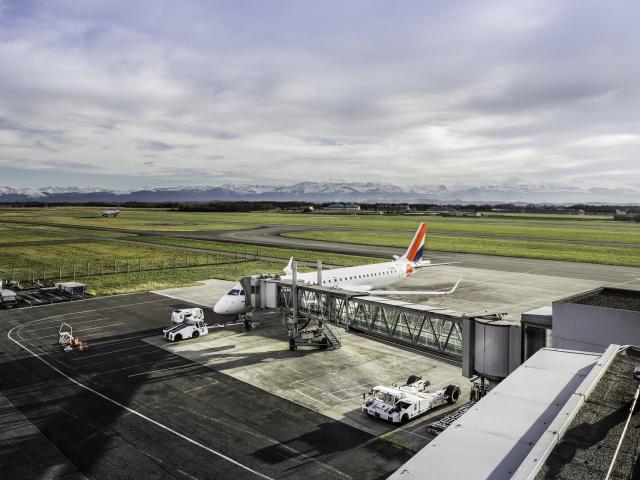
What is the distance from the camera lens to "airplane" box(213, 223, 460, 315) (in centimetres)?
4316

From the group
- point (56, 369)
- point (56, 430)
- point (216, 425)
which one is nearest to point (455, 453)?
point (216, 425)

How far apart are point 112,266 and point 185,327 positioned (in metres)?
49.8

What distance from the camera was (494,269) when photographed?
8219 cm

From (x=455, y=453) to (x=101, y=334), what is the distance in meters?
40.8

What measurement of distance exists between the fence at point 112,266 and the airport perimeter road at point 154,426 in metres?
41.1

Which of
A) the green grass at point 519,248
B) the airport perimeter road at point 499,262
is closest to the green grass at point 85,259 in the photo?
the airport perimeter road at point 499,262

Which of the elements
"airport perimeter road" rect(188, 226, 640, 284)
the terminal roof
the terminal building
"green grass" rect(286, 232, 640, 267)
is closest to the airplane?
the terminal roof

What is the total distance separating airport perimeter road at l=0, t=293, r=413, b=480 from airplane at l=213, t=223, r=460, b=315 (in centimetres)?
759

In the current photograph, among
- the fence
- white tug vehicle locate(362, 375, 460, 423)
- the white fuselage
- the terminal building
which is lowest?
white tug vehicle locate(362, 375, 460, 423)

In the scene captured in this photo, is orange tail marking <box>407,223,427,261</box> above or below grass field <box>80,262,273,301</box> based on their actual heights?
above

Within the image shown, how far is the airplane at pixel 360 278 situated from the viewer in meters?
43.2

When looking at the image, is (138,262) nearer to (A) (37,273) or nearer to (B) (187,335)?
(A) (37,273)

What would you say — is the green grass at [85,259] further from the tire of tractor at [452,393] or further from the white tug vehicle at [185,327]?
the tire of tractor at [452,393]

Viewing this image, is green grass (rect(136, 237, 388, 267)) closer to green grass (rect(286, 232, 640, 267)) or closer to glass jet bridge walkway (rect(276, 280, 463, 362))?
green grass (rect(286, 232, 640, 267))
